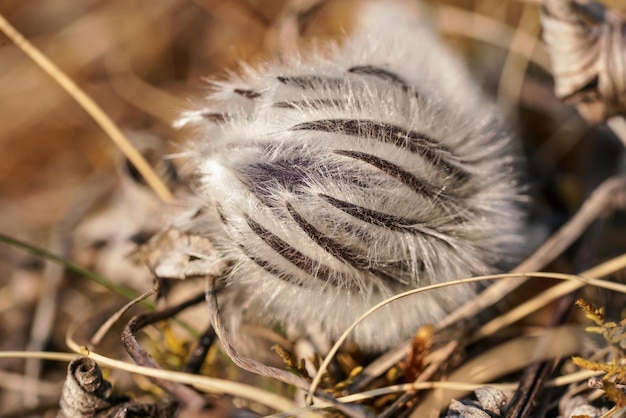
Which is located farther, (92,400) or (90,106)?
(90,106)

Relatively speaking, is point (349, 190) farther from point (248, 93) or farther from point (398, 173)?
point (248, 93)

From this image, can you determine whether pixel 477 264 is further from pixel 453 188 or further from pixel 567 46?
pixel 567 46

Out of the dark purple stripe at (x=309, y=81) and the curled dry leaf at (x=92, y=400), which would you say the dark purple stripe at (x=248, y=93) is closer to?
the dark purple stripe at (x=309, y=81)

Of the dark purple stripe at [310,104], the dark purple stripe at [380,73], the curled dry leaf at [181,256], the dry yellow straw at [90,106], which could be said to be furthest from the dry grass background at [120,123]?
the dark purple stripe at [310,104]

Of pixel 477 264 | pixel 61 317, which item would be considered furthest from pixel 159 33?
pixel 477 264

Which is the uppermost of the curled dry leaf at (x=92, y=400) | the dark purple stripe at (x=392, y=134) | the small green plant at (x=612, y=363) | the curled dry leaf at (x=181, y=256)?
the dark purple stripe at (x=392, y=134)

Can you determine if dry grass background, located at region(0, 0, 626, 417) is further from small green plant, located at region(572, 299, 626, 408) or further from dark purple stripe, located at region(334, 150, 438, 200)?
dark purple stripe, located at region(334, 150, 438, 200)

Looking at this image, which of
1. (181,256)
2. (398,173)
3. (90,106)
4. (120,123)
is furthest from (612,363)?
(120,123)
